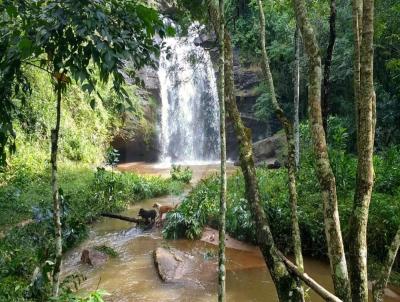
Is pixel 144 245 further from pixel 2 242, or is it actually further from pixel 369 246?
pixel 369 246

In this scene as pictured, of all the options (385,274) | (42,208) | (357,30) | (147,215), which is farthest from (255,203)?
(147,215)

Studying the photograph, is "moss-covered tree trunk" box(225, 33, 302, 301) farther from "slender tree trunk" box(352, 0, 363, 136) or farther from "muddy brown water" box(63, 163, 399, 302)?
"muddy brown water" box(63, 163, 399, 302)

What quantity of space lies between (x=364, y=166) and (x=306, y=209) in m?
4.03

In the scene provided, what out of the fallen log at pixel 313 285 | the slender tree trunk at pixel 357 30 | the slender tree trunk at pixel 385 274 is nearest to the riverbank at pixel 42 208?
the fallen log at pixel 313 285

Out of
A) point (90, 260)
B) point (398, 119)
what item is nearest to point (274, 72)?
point (398, 119)

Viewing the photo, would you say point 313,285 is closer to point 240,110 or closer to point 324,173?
point 324,173

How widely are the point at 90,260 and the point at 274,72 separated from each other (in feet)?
50.5

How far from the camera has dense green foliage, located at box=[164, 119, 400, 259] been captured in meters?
6.95

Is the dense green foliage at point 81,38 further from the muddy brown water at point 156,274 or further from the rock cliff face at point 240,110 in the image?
the rock cliff face at point 240,110

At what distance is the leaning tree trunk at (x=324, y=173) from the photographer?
3842 millimetres

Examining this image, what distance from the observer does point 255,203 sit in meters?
4.71

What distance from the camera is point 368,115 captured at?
403 centimetres

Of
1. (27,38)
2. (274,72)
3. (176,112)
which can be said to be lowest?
(27,38)

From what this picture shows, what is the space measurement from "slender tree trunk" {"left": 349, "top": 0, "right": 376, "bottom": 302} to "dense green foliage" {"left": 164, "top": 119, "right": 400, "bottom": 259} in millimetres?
2872
